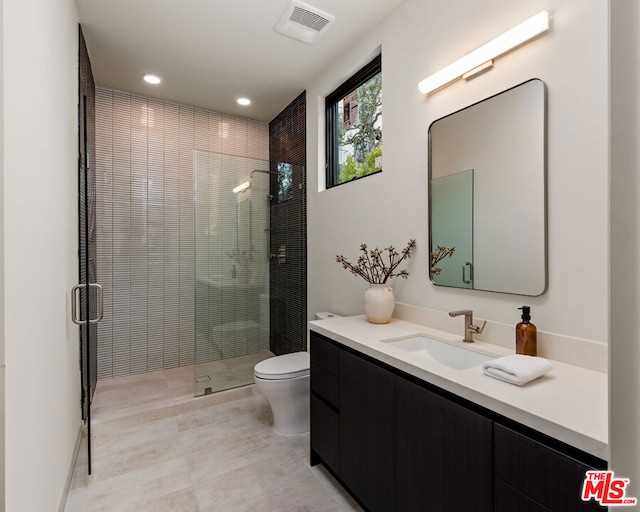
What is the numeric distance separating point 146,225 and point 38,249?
220 cm

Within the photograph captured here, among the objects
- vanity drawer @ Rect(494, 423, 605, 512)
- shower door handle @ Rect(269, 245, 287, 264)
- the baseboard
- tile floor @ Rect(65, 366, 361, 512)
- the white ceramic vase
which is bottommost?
tile floor @ Rect(65, 366, 361, 512)

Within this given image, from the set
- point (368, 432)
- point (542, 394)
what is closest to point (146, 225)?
point (368, 432)

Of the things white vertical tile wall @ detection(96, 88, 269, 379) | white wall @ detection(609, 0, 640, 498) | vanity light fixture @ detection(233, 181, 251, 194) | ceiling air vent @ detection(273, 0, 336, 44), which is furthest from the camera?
white vertical tile wall @ detection(96, 88, 269, 379)

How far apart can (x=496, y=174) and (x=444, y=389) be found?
98 cm

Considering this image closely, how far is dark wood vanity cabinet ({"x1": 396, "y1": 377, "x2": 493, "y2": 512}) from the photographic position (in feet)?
3.30

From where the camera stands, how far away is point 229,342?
3.01 metres

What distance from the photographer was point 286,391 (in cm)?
223

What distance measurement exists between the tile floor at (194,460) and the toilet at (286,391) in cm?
8

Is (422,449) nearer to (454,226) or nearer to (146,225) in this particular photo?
(454,226)

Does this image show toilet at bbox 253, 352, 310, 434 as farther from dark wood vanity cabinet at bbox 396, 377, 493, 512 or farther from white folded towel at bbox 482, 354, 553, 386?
white folded towel at bbox 482, 354, 553, 386

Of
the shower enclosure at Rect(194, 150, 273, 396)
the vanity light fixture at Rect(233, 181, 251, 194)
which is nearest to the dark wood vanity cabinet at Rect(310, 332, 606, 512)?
the shower enclosure at Rect(194, 150, 273, 396)

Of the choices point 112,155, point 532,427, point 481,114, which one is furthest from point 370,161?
point 112,155

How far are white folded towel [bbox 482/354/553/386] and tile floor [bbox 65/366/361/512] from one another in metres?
1.08

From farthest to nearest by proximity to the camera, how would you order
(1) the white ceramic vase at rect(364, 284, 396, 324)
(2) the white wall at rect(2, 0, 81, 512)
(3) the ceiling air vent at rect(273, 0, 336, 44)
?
(3) the ceiling air vent at rect(273, 0, 336, 44), (1) the white ceramic vase at rect(364, 284, 396, 324), (2) the white wall at rect(2, 0, 81, 512)
